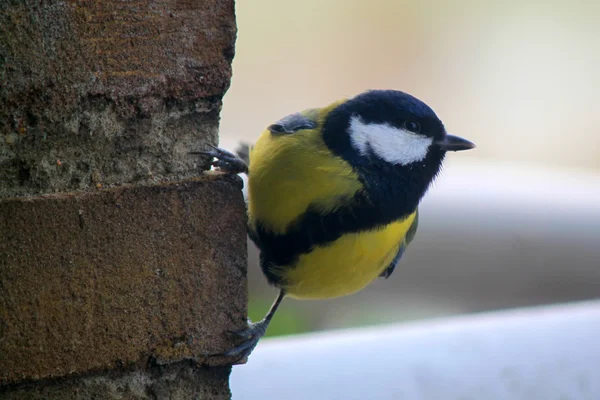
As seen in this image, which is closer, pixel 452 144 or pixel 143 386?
pixel 143 386

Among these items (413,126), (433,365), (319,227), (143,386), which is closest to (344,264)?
(319,227)

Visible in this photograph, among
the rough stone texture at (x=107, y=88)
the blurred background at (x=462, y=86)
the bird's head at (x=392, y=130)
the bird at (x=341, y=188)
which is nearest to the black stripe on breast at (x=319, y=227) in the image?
the bird at (x=341, y=188)

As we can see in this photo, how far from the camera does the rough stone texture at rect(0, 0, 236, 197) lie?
1.88ft

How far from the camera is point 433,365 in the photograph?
1.07 metres

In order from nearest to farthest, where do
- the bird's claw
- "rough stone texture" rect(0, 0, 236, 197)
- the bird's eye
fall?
"rough stone texture" rect(0, 0, 236, 197) → the bird's claw → the bird's eye

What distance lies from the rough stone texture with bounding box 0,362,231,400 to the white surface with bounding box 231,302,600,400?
11.9 inches

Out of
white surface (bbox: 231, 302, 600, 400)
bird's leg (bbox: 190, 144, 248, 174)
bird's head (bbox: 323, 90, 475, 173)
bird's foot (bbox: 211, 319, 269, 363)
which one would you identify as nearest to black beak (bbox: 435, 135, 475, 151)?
bird's head (bbox: 323, 90, 475, 173)

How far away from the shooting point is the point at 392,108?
1266 millimetres

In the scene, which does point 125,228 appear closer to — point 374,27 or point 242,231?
point 242,231

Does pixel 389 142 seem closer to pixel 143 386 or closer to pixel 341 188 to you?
pixel 341 188

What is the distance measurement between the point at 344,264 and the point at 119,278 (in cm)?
51

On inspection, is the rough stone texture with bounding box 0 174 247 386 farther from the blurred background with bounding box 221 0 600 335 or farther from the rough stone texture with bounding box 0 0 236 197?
the blurred background with bounding box 221 0 600 335

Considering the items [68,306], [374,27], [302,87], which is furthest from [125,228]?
[374,27]

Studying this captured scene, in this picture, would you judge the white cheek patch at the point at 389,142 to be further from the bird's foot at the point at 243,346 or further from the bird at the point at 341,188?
the bird's foot at the point at 243,346
